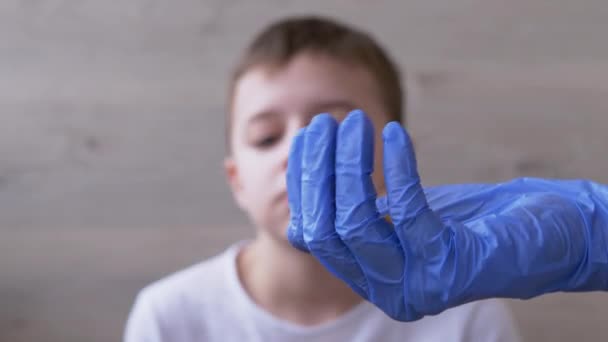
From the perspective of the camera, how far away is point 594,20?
3.11 feet

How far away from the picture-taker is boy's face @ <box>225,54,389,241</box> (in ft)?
2.06

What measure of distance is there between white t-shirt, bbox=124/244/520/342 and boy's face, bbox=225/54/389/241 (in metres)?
0.14

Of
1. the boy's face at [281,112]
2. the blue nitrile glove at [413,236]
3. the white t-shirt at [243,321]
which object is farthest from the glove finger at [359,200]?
the white t-shirt at [243,321]

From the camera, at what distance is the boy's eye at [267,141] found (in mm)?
646

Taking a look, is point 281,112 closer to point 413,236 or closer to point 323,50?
point 323,50

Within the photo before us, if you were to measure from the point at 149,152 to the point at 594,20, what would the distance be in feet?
2.63

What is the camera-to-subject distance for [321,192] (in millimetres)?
397

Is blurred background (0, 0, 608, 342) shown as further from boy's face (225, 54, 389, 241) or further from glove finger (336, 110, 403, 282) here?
glove finger (336, 110, 403, 282)

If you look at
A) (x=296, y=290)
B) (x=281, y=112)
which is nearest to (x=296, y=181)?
Result: (x=281, y=112)

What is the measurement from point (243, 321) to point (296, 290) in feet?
0.28

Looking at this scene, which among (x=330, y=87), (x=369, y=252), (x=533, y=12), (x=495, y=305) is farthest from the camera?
(x=533, y=12)

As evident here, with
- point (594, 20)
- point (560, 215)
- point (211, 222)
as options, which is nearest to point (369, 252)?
point (560, 215)

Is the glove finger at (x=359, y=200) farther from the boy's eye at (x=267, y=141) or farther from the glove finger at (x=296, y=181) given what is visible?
the boy's eye at (x=267, y=141)

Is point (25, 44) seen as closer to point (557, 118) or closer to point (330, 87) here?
point (330, 87)
